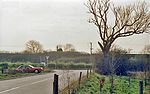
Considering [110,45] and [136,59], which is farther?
[110,45]

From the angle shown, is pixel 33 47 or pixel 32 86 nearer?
pixel 32 86

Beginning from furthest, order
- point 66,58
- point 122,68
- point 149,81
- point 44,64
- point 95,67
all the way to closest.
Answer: point 66,58, point 44,64, point 95,67, point 122,68, point 149,81

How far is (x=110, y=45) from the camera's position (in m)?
49.0

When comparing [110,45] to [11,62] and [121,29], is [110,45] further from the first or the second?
[11,62]

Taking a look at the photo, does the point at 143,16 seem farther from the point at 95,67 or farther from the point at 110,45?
the point at 95,67

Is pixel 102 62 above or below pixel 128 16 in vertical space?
below

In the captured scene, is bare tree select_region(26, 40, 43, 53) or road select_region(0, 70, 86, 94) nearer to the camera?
road select_region(0, 70, 86, 94)

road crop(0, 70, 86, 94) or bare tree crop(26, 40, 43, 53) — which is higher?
bare tree crop(26, 40, 43, 53)

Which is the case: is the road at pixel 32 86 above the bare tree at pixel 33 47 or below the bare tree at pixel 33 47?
below

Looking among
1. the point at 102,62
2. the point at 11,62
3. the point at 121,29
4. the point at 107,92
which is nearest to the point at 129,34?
the point at 121,29

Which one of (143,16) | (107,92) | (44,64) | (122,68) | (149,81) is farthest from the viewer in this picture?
(44,64)

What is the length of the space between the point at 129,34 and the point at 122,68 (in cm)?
929

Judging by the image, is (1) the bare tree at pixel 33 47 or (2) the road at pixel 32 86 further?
(1) the bare tree at pixel 33 47

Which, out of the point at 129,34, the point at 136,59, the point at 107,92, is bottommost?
the point at 107,92
